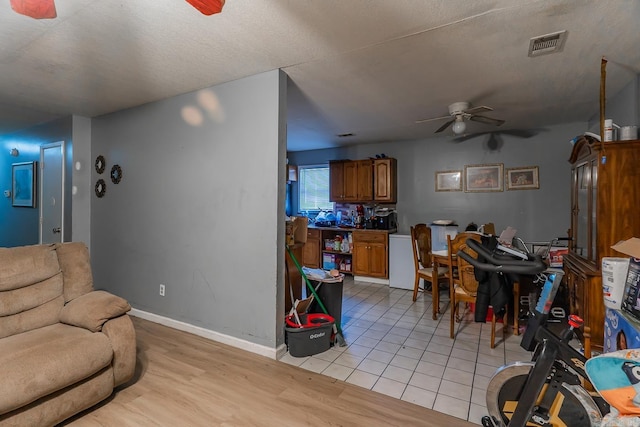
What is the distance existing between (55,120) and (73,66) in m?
2.30

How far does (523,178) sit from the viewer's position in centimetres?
457

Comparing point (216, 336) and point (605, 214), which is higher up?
point (605, 214)

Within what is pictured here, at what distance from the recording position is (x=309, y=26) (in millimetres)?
1989

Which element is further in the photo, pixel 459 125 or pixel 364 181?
pixel 364 181

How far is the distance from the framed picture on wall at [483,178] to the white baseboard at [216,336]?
384cm

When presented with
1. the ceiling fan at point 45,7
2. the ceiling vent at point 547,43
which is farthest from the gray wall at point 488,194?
the ceiling fan at point 45,7

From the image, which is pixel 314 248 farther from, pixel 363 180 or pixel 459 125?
pixel 459 125

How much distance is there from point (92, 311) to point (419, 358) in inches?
99.5

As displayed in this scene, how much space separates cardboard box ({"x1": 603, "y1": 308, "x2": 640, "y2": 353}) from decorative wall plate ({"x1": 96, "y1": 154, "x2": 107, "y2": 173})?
5122 mm

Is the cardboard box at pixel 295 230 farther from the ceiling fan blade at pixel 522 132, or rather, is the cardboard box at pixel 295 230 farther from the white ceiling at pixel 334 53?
the ceiling fan blade at pixel 522 132

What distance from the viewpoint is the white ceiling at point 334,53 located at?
1.84m

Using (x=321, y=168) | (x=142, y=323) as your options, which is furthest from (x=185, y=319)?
(x=321, y=168)

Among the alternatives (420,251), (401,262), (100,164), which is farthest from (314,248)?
(100,164)

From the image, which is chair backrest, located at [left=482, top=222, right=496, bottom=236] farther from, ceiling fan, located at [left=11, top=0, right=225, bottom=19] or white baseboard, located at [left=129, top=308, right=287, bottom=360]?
ceiling fan, located at [left=11, top=0, right=225, bottom=19]
